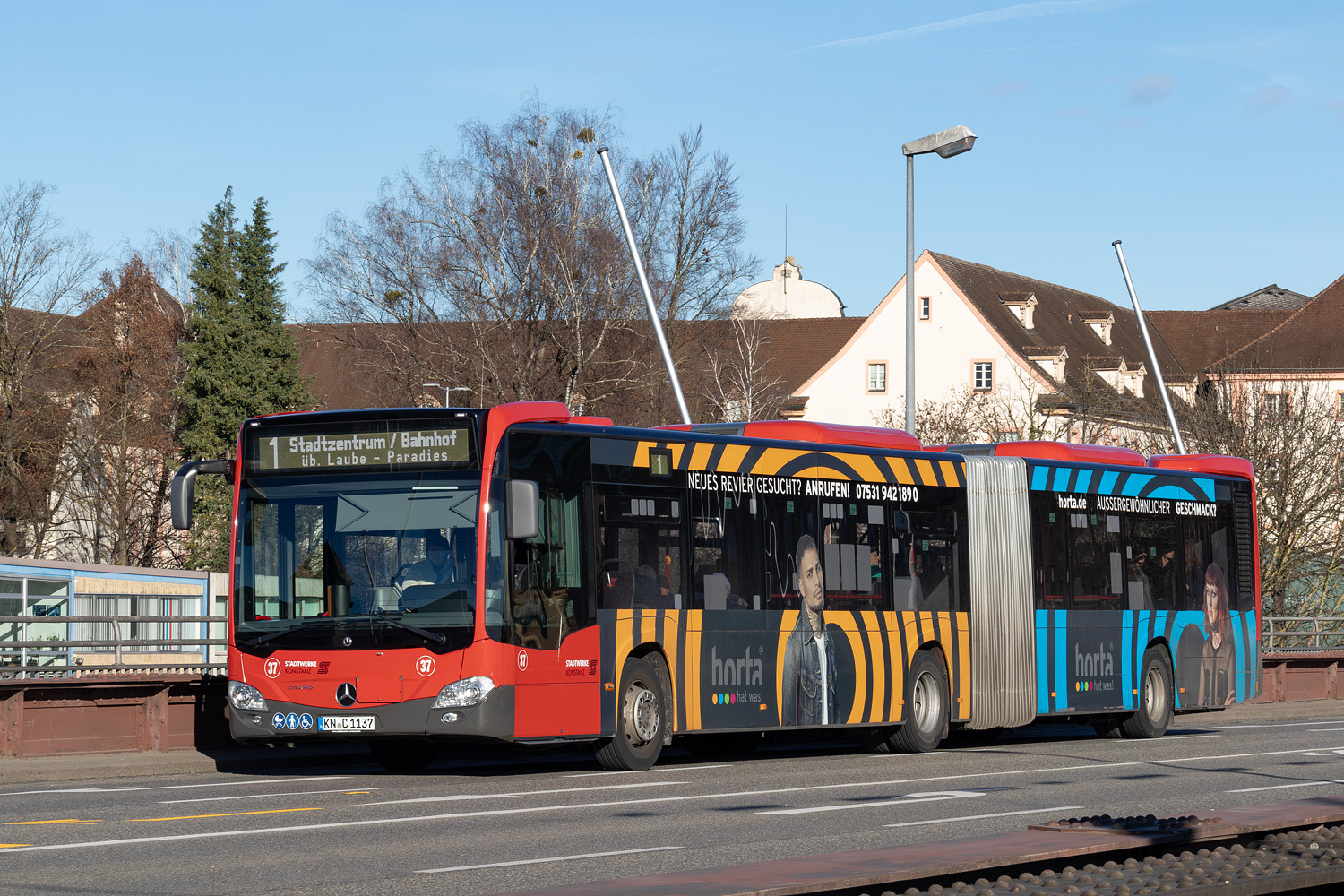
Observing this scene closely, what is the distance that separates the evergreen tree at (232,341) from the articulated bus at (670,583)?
42587 mm

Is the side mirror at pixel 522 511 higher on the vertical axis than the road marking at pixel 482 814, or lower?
higher

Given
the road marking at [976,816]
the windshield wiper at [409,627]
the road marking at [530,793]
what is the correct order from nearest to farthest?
1. the road marking at [976,816]
2. the road marking at [530,793]
3. the windshield wiper at [409,627]

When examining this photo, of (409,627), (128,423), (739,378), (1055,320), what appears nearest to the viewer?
(409,627)

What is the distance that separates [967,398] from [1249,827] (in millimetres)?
50289

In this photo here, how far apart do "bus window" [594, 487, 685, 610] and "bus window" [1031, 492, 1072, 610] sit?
6223 millimetres

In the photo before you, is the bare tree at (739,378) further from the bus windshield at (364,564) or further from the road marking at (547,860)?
the road marking at (547,860)

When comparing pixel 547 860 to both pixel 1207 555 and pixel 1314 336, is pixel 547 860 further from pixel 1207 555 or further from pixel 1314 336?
pixel 1314 336

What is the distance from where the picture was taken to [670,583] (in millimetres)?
17750

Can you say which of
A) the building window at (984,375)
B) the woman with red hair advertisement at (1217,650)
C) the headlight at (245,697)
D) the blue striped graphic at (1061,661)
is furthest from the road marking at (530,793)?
the building window at (984,375)

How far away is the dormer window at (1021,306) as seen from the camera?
3228 inches

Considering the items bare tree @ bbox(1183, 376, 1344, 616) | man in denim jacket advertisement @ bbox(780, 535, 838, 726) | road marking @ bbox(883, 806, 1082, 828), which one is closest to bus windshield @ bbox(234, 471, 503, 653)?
man in denim jacket advertisement @ bbox(780, 535, 838, 726)

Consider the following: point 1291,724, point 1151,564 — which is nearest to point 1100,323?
point 1291,724

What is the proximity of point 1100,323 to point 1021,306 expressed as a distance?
7.35m

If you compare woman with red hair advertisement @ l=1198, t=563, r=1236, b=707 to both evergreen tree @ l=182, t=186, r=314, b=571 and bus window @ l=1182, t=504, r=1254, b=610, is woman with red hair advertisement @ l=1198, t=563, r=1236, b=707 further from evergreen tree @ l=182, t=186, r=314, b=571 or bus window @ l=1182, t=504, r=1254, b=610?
evergreen tree @ l=182, t=186, r=314, b=571
